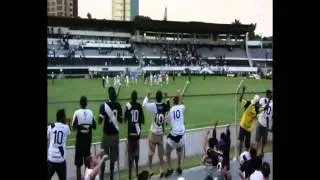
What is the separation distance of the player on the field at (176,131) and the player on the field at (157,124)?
0.06m

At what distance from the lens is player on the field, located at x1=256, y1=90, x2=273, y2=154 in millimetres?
4344

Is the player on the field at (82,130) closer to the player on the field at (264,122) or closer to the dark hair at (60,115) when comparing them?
the dark hair at (60,115)

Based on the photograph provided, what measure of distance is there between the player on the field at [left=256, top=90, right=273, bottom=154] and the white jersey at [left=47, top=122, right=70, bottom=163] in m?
1.81

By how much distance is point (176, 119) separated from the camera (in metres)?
3.89

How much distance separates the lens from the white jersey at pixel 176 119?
153 inches

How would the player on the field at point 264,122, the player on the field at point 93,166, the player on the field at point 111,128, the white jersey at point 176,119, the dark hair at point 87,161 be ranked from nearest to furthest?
the player on the field at point 93,166
the dark hair at point 87,161
the player on the field at point 111,128
the white jersey at point 176,119
the player on the field at point 264,122

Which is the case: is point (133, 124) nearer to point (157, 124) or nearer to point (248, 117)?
point (157, 124)

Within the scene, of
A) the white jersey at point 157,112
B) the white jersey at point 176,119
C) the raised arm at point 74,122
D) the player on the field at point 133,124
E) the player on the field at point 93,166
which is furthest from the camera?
the white jersey at point 176,119

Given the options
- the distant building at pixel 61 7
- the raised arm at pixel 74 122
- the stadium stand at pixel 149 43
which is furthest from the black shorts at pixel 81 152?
the stadium stand at pixel 149 43

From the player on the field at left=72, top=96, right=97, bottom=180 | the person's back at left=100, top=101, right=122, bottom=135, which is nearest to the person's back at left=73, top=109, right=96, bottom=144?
the player on the field at left=72, top=96, right=97, bottom=180

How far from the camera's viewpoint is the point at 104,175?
11.3 feet

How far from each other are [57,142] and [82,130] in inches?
9.0
